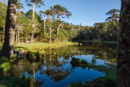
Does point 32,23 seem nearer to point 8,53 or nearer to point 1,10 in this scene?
point 1,10

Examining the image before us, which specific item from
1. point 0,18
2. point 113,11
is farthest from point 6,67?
point 113,11

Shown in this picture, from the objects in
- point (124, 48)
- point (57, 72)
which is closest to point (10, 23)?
point (57, 72)

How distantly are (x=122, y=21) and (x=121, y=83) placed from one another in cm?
111

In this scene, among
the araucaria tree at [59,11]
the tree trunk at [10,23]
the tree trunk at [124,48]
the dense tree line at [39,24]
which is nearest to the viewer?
the tree trunk at [124,48]

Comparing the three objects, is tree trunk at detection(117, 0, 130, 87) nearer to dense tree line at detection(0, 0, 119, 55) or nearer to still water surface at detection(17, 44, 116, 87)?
still water surface at detection(17, 44, 116, 87)

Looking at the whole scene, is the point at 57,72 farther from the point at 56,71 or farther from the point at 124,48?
the point at 124,48

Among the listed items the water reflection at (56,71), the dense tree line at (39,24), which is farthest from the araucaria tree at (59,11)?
the water reflection at (56,71)

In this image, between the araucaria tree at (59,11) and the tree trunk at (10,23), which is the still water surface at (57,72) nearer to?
the tree trunk at (10,23)

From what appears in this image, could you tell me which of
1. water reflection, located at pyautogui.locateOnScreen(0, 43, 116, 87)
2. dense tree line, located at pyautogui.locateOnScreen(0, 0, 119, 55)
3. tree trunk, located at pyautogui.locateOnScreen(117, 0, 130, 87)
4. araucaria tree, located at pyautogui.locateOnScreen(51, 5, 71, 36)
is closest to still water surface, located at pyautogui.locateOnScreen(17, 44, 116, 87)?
water reflection, located at pyautogui.locateOnScreen(0, 43, 116, 87)

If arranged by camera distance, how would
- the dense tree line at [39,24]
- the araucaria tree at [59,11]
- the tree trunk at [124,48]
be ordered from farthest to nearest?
the araucaria tree at [59,11] → the dense tree line at [39,24] → the tree trunk at [124,48]

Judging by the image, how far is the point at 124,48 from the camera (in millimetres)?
1686

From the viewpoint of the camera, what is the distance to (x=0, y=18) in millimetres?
23047

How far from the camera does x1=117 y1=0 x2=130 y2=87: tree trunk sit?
64.3 inches

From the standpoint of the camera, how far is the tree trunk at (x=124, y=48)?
1634 mm
